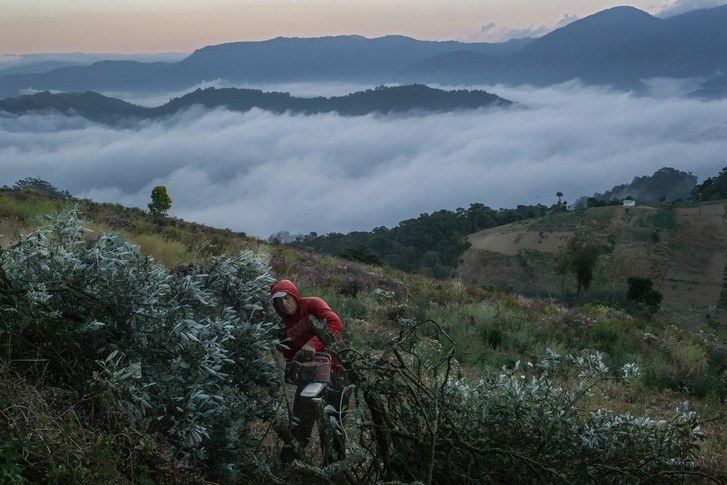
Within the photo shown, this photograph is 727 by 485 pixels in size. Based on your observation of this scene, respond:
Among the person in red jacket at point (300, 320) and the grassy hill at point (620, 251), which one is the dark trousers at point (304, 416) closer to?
the person in red jacket at point (300, 320)

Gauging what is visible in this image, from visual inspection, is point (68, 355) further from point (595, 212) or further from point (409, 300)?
point (595, 212)

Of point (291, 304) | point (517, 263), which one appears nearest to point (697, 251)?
point (517, 263)

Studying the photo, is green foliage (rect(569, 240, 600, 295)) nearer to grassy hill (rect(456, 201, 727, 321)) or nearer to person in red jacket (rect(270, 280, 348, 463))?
grassy hill (rect(456, 201, 727, 321))

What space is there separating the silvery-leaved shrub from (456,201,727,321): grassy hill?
63.3 metres

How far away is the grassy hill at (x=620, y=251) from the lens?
227ft

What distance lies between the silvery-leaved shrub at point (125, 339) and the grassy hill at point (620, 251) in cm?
6330

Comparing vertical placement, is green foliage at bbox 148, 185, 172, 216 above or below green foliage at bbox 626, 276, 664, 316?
above

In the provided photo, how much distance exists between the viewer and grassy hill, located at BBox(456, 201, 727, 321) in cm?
6925

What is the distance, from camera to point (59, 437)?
9.14 feet

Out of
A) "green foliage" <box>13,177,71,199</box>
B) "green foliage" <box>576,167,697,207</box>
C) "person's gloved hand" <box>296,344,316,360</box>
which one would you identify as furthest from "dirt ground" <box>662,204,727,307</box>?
"green foliage" <box>576,167,697,207</box>

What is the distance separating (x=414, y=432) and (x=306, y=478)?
660mm

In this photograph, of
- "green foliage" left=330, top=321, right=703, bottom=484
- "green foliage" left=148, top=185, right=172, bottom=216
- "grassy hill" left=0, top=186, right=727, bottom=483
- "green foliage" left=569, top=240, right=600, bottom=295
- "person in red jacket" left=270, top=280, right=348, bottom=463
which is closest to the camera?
"grassy hill" left=0, top=186, right=727, bottom=483

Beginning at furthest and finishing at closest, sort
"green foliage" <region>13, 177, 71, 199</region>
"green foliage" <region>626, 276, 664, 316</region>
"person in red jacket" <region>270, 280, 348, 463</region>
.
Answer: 1. "green foliage" <region>626, 276, 664, 316</region>
2. "green foliage" <region>13, 177, 71, 199</region>
3. "person in red jacket" <region>270, 280, 348, 463</region>

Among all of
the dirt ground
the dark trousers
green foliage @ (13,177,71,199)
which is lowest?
the dirt ground
